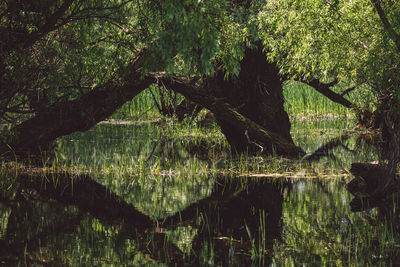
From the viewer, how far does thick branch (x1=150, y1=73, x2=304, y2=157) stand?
33.9 ft

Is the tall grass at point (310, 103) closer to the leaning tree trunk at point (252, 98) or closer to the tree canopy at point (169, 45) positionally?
the tree canopy at point (169, 45)

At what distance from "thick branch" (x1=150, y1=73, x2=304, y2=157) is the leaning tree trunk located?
379 mm

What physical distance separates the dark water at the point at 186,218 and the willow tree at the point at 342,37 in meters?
1.85

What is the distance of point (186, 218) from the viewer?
246 inches

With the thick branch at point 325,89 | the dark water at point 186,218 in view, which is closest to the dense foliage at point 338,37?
the dark water at point 186,218

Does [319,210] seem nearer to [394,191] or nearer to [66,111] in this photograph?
Result: [394,191]

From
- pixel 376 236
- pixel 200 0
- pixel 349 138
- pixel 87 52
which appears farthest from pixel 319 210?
pixel 349 138

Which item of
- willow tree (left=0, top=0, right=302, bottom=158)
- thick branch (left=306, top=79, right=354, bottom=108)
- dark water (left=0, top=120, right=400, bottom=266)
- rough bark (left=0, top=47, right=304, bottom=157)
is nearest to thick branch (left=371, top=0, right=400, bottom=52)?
willow tree (left=0, top=0, right=302, bottom=158)

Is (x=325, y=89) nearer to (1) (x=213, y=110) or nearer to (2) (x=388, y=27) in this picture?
(1) (x=213, y=110)

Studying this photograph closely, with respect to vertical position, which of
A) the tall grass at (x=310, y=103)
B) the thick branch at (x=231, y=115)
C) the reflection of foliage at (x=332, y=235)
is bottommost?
the reflection of foliage at (x=332, y=235)

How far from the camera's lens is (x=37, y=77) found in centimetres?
897

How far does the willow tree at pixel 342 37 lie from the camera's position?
9023 mm

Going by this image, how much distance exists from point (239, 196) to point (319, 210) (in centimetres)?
133

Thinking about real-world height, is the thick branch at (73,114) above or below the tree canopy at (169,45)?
below
